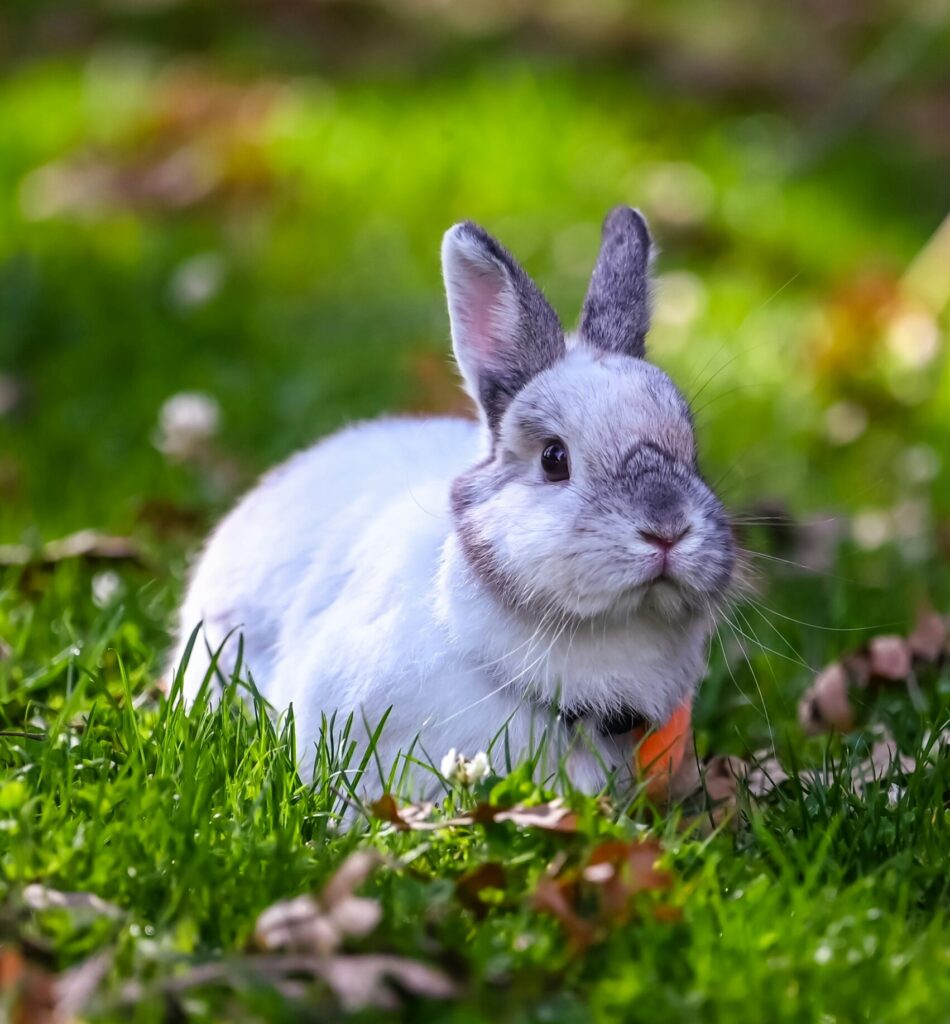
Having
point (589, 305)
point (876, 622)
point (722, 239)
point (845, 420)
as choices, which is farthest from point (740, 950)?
point (722, 239)

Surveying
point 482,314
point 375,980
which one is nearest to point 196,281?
point 482,314

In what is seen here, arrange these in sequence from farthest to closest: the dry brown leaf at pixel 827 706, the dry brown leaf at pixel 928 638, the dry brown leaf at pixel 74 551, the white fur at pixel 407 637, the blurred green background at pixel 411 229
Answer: the blurred green background at pixel 411 229 → the dry brown leaf at pixel 74 551 → the dry brown leaf at pixel 928 638 → the dry brown leaf at pixel 827 706 → the white fur at pixel 407 637

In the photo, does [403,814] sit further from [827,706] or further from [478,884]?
[827,706]

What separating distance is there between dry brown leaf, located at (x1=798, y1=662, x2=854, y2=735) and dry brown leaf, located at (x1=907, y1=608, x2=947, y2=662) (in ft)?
0.96

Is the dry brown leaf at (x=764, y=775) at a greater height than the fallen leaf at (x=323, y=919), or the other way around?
the fallen leaf at (x=323, y=919)

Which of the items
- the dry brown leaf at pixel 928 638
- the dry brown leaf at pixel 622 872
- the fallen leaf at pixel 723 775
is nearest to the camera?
the dry brown leaf at pixel 622 872

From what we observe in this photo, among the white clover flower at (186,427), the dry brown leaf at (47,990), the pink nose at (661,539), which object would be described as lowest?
the dry brown leaf at (47,990)

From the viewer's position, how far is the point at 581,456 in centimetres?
280

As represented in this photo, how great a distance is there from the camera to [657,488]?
8.93ft

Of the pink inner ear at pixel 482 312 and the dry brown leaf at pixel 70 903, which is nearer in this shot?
the dry brown leaf at pixel 70 903

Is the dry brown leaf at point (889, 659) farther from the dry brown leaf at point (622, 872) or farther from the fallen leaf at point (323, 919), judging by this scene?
the fallen leaf at point (323, 919)

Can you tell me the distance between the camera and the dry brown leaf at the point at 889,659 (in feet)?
11.8

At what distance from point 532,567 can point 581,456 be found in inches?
8.9

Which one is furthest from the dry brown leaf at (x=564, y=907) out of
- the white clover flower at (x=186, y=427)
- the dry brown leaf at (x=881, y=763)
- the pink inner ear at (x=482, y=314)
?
the white clover flower at (x=186, y=427)
